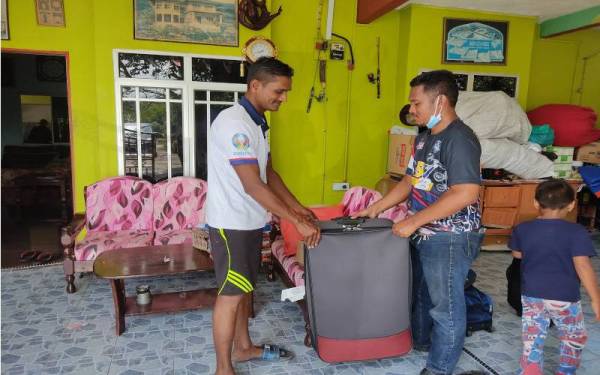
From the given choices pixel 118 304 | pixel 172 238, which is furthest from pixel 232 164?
pixel 172 238

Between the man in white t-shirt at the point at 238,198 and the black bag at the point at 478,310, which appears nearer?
the man in white t-shirt at the point at 238,198

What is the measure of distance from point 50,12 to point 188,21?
1.24m

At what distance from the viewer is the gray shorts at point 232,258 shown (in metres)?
1.98

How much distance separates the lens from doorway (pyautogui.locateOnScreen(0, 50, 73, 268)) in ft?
15.3

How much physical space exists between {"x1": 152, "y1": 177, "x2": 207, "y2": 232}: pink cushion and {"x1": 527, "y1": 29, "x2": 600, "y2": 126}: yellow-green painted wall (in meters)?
4.51

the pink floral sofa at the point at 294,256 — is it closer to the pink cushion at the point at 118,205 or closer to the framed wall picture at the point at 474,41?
A: the pink cushion at the point at 118,205

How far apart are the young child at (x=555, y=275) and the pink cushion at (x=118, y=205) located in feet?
10.3

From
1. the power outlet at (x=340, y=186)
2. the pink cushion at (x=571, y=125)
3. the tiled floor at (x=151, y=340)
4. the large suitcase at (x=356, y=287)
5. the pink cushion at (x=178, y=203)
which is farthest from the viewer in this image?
the power outlet at (x=340, y=186)

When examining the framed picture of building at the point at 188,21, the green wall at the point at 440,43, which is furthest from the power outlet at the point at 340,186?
the framed picture of building at the point at 188,21

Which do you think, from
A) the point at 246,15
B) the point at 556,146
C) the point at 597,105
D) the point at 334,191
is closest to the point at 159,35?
the point at 246,15

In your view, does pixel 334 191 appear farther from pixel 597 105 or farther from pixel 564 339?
pixel 597 105

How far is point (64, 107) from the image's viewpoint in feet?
26.0

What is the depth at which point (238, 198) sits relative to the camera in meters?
1.97

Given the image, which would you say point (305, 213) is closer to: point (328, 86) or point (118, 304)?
point (118, 304)
